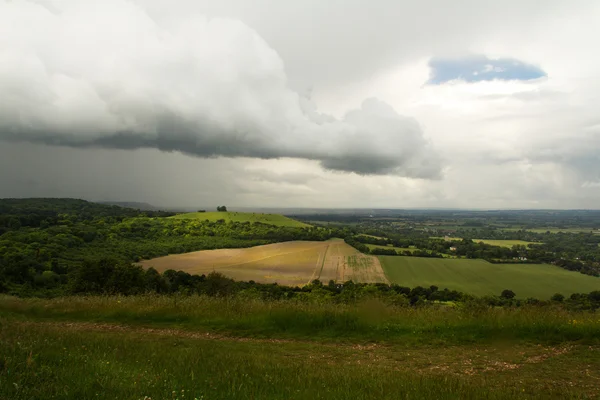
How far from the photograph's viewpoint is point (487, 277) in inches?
2343

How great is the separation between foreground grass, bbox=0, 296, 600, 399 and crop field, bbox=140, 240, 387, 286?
3626cm

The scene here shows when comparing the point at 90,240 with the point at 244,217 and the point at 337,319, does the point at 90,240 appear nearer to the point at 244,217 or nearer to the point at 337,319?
the point at 244,217

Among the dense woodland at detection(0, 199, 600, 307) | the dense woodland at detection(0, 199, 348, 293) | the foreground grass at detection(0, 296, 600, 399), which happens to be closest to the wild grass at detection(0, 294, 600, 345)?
the foreground grass at detection(0, 296, 600, 399)

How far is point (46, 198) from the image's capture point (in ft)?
508

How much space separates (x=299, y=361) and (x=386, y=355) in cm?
267

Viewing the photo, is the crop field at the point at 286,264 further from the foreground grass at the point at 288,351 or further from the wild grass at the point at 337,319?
the foreground grass at the point at 288,351

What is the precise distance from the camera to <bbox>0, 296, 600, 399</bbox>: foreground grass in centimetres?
488

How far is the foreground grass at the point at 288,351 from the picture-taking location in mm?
4879

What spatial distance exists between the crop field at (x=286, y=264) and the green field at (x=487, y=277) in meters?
5.36

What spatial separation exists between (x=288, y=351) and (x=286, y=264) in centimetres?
5311

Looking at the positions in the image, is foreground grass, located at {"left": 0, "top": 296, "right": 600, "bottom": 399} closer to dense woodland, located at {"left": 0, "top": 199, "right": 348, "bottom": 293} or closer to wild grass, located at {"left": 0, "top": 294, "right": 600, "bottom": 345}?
wild grass, located at {"left": 0, "top": 294, "right": 600, "bottom": 345}

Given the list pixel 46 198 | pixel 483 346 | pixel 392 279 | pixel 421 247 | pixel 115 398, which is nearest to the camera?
pixel 115 398

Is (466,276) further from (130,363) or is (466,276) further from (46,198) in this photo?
(46,198)

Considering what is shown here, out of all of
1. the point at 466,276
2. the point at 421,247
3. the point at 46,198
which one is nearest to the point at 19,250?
the point at 466,276
